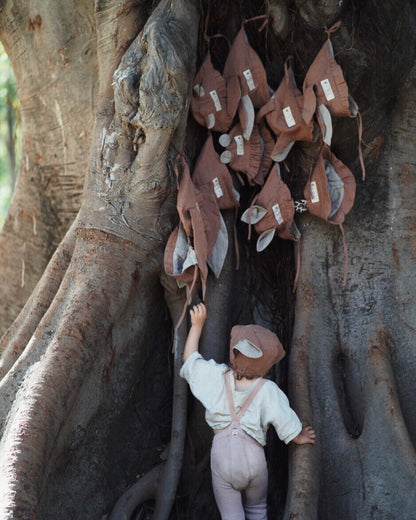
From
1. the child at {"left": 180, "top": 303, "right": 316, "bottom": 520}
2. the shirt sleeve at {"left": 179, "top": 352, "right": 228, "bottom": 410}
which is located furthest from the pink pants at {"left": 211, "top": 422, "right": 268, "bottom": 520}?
the shirt sleeve at {"left": 179, "top": 352, "right": 228, "bottom": 410}

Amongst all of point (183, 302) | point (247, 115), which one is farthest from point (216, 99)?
point (183, 302)

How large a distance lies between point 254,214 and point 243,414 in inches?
45.2

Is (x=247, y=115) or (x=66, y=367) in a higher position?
(x=247, y=115)

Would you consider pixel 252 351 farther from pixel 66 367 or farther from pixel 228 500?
pixel 66 367

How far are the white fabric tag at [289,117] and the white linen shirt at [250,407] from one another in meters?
1.33

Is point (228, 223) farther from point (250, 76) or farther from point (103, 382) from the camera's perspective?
point (103, 382)

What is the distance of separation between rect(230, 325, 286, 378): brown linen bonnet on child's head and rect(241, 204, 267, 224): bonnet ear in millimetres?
847

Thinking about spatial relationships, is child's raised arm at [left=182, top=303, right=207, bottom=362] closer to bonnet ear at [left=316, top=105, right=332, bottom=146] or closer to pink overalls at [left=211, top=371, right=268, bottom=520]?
pink overalls at [left=211, top=371, right=268, bottom=520]

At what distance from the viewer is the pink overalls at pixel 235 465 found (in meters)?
3.81

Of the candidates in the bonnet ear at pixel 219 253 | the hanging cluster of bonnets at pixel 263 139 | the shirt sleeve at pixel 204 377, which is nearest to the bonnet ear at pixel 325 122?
the hanging cluster of bonnets at pixel 263 139

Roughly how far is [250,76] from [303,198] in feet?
2.26

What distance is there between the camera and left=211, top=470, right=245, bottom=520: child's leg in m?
3.85

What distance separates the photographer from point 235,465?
3.81 m

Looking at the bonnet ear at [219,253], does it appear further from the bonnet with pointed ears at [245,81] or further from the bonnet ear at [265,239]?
the bonnet with pointed ears at [245,81]
